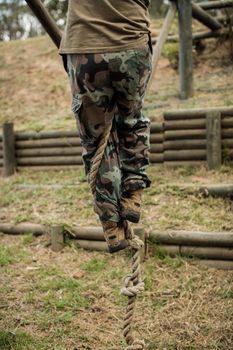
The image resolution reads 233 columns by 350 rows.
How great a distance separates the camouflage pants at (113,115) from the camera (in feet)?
6.33

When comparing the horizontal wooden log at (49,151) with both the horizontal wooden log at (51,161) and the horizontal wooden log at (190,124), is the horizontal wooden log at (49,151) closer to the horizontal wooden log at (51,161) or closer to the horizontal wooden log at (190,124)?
the horizontal wooden log at (51,161)

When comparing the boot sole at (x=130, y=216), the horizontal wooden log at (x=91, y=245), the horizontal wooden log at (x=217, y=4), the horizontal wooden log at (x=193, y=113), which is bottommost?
the horizontal wooden log at (x=91, y=245)

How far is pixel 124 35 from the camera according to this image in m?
1.91

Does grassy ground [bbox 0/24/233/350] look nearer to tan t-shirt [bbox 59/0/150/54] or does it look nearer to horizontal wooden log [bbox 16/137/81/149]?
horizontal wooden log [bbox 16/137/81/149]

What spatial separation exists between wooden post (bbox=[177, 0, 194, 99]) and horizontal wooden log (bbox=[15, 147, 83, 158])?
2.04m

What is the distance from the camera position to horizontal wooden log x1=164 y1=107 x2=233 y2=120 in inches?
203

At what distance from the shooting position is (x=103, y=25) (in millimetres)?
1890

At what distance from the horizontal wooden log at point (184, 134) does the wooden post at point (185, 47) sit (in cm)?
163

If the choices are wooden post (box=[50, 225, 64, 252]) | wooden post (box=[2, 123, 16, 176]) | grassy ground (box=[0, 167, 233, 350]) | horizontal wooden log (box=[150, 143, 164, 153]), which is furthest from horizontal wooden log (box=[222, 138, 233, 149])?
wooden post (box=[2, 123, 16, 176])

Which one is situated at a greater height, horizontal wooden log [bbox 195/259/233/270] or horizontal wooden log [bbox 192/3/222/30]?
horizontal wooden log [bbox 192/3/222/30]

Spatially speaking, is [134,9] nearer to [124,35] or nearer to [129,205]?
[124,35]

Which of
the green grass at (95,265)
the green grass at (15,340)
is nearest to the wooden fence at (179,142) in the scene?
the green grass at (95,265)

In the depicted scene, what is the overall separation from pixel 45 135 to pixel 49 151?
25 centimetres

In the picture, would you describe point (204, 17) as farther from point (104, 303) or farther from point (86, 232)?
point (104, 303)
